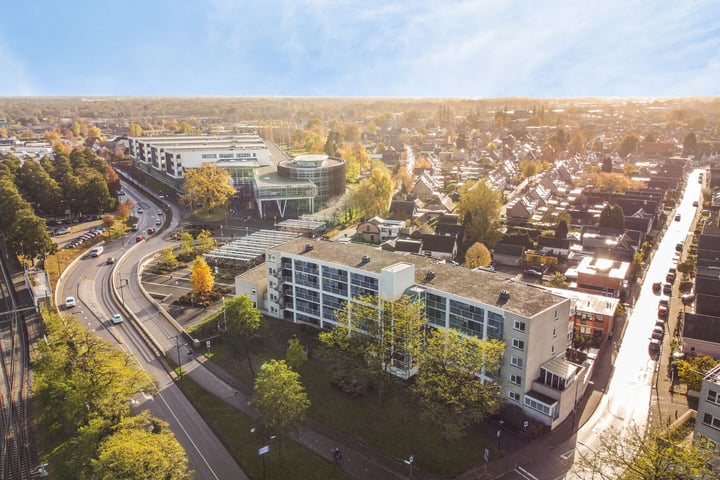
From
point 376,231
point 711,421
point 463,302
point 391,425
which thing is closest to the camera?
point 711,421

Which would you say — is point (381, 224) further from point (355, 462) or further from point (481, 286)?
point (355, 462)

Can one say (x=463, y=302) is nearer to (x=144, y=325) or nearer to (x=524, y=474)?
(x=524, y=474)

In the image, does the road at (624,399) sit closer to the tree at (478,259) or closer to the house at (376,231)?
the tree at (478,259)

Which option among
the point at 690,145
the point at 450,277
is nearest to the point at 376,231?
the point at 450,277

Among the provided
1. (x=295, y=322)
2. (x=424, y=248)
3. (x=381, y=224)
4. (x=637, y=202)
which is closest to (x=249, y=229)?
(x=381, y=224)

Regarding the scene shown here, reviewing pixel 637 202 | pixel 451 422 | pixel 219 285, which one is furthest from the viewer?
pixel 637 202

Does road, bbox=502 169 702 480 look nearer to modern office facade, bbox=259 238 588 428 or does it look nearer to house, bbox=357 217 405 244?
modern office facade, bbox=259 238 588 428

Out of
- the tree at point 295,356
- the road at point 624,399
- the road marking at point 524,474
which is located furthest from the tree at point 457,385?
the tree at point 295,356
